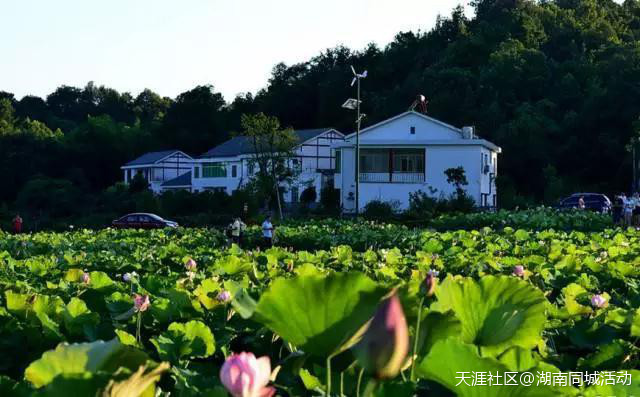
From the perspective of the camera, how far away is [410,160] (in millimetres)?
47000

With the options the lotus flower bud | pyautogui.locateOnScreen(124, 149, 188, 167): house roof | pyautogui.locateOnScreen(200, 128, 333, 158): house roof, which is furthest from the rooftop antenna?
the lotus flower bud

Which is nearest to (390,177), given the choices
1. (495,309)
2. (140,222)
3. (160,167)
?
(140,222)

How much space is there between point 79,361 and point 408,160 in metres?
46.1

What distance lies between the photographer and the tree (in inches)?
1821

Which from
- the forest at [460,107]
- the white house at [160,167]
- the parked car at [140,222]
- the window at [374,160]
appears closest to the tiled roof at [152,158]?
the white house at [160,167]

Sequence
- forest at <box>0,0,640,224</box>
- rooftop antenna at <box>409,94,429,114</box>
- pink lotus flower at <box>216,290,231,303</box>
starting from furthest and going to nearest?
forest at <box>0,0,640,224</box> → rooftop antenna at <box>409,94,429,114</box> → pink lotus flower at <box>216,290,231,303</box>

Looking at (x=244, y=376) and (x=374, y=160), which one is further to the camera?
(x=374, y=160)

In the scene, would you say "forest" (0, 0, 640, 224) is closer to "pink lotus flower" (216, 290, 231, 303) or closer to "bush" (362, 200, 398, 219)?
"bush" (362, 200, 398, 219)

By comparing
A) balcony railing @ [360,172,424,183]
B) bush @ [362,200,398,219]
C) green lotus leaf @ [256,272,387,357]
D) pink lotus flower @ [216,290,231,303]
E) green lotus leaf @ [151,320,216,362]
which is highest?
balcony railing @ [360,172,424,183]

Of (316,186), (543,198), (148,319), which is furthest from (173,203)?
(148,319)

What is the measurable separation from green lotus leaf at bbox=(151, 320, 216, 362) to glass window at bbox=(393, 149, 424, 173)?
44.3m

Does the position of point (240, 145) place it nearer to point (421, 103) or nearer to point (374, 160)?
point (421, 103)

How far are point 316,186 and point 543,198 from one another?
14.9 m

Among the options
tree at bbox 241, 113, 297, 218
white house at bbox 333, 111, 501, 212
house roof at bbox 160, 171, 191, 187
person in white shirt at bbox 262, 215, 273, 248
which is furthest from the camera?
house roof at bbox 160, 171, 191, 187
